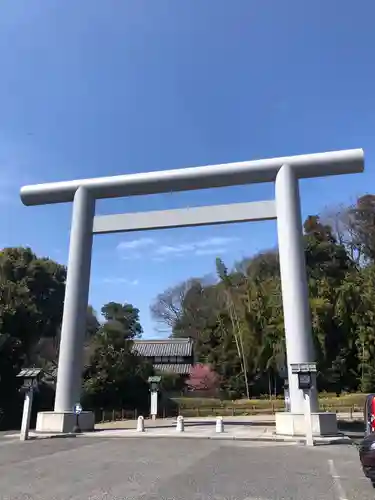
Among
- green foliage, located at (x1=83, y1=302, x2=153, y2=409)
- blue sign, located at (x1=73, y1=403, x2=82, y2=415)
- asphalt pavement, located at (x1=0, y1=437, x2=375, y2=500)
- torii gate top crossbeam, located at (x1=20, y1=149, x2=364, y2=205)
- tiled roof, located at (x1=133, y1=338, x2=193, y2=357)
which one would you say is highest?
torii gate top crossbeam, located at (x1=20, y1=149, x2=364, y2=205)

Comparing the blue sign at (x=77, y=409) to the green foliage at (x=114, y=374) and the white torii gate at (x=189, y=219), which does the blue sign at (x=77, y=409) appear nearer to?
the white torii gate at (x=189, y=219)

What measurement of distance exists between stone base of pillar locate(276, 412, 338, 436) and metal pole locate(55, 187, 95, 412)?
7.75 metres

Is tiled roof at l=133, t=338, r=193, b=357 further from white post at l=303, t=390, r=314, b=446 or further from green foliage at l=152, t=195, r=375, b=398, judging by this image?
white post at l=303, t=390, r=314, b=446

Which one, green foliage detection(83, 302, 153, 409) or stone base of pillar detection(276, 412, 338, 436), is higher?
green foliage detection(83, 302, 153, 409)

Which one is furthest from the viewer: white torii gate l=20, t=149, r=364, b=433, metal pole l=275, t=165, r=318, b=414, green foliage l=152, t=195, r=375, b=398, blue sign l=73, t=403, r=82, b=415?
green foliage l=152, t=195, r=375, b=398

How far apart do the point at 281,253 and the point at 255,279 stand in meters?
30.8

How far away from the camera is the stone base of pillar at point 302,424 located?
15.1 metres

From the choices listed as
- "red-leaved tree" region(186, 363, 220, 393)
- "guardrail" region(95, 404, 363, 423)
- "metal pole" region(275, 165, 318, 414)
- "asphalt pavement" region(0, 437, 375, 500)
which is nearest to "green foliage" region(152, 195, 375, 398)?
"red-leaved tree" region(186, 363, 220, 393)

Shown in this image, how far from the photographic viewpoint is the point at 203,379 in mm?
43594

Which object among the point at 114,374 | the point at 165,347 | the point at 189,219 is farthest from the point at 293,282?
the point at 165,347

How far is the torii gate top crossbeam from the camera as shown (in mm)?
17844

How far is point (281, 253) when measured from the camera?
1777 centimetres

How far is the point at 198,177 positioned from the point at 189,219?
5.70ft

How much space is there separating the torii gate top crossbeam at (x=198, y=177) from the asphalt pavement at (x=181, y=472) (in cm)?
990
